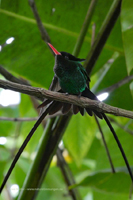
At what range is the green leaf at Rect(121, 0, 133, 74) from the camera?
1.72 meters

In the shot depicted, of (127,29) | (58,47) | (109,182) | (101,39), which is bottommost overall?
(109,182)

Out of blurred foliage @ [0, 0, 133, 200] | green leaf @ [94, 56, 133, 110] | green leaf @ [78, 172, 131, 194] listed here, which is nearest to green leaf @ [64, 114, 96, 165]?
blurred foliage @ [0, 0, 133, 200]

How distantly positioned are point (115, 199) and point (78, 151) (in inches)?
23.8

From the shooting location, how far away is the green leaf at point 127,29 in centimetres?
172

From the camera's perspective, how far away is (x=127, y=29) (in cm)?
179

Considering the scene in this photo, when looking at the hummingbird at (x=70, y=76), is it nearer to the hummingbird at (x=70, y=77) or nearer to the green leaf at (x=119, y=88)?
the hummingbird at (x=70, y=77)

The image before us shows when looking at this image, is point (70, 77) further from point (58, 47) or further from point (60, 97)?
point (58, 47)

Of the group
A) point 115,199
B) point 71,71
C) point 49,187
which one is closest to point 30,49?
point 71,71

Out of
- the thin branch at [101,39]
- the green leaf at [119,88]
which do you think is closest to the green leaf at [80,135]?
the green leaf at [119,88]

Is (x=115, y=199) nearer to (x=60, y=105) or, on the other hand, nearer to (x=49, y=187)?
(x=49, y=187)

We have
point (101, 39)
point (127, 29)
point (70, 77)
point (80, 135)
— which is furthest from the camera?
point (80, 135)

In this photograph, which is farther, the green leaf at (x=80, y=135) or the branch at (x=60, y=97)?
the green leaf at (x=80, y=135)

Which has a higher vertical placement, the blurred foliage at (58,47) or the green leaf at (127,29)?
the blurred foliage at (58,47)

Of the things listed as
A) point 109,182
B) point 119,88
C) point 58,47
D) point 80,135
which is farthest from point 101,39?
point 80,135
